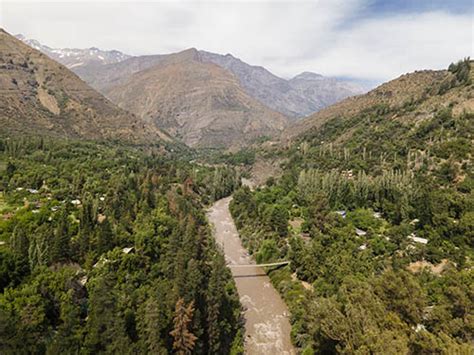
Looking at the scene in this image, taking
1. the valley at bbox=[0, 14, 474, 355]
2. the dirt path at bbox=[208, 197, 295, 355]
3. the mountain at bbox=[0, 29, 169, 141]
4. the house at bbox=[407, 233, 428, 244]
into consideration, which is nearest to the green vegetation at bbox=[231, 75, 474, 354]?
the valley at bbox=[0, 14, 474, 355]

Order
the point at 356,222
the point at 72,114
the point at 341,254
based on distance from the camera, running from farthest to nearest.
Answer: the point at 72,114, the point at 356,222, the point at 341,254

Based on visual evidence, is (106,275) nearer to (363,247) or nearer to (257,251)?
(257,251)

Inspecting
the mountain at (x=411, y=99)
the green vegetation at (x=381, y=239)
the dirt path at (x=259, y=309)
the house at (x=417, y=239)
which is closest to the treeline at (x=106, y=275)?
the dirt path at (x=259, y=309)

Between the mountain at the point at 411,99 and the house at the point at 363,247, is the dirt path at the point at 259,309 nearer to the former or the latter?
the house at the point at 363,247

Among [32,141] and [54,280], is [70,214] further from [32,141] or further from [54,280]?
[32,141]

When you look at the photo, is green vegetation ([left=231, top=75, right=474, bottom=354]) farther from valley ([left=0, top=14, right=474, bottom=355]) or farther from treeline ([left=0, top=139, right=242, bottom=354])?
treeline ([left=0, top=139, right=242, bottom=354])

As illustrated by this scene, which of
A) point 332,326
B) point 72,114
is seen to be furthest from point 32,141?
point 332,326

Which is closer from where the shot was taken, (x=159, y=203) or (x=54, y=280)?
(x=54, y=280)

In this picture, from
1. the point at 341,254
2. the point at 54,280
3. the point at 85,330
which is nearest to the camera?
the point at 85,330
